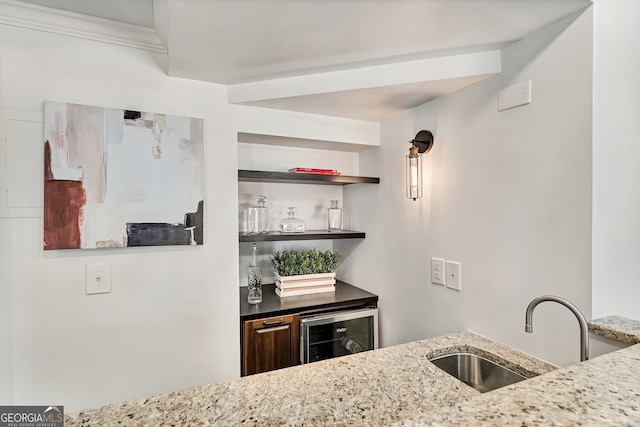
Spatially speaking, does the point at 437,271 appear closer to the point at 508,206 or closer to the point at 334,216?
the point at 508,206

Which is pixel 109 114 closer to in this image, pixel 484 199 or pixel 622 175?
pixel 484 199

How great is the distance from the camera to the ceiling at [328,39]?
114 cm

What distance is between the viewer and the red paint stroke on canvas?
1.46 m

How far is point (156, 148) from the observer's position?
1.65 metres

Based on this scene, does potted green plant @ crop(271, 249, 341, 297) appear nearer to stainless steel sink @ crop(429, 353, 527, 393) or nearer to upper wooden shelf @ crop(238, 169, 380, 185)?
upper wooden shelf @ crop(238, 169, 380, 185)

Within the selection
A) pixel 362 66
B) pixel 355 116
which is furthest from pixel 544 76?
pixel 355 116

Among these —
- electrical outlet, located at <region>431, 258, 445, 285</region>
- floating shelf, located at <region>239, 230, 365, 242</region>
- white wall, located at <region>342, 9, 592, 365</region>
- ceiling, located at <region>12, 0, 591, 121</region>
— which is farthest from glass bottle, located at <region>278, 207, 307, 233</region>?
electrical outlet, located at <region>431, 258, 445, 285</region>

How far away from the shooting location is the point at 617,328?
1.06 m

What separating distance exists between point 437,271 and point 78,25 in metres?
2.16

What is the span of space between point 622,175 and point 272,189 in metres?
1.94

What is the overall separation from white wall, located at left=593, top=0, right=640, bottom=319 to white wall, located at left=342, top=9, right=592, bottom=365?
0.13 ft

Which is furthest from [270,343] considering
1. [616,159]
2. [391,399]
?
[616,159]

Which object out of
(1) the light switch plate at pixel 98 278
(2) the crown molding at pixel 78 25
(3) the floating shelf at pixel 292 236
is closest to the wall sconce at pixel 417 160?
(3) the floating shelf at pixel 292 236

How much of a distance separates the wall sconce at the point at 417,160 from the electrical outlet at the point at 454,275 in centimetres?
44
